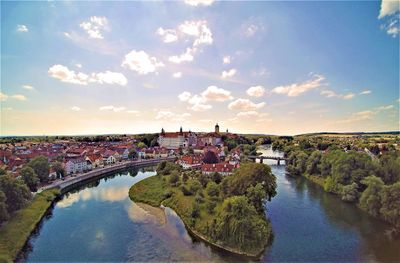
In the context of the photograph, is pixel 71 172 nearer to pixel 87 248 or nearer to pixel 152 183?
pixel 152 183

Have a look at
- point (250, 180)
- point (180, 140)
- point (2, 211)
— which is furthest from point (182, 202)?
point (180, 140)

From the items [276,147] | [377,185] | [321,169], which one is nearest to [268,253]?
[377,185]

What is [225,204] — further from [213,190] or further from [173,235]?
[213,190]

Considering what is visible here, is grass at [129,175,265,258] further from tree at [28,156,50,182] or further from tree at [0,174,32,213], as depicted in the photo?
tree at [28,156,50,182]

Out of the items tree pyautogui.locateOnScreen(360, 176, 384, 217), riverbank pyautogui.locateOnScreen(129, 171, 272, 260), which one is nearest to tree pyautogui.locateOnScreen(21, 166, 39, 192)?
riverbank pyautogui.locateOnScreen(129, 171, 272, 260)

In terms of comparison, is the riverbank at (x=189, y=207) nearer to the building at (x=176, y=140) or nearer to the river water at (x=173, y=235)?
the river water at (x=173, y=235)
